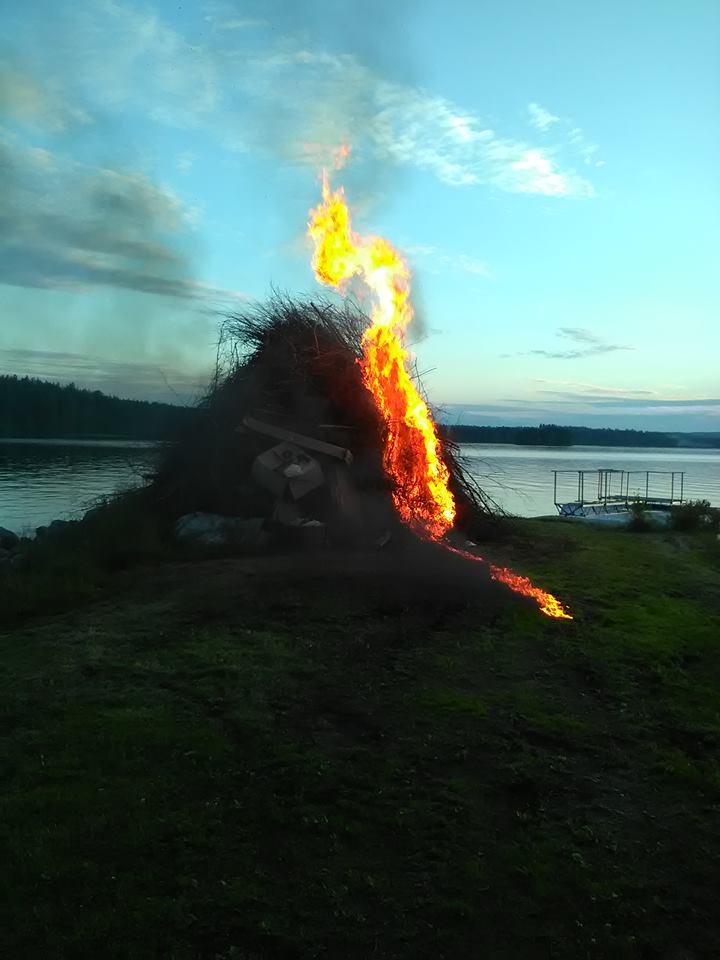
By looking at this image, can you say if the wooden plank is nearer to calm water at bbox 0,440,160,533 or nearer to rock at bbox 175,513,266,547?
rock at bbox 175,513,266,547

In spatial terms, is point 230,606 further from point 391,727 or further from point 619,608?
point 619,608

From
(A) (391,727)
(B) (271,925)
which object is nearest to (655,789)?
(A) (391,727)

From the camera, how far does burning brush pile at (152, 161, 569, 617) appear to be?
1346 centimetres

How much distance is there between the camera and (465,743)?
539cm

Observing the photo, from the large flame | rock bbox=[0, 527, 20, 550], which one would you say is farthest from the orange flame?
rock bbox=[0, 527, 20, 550]

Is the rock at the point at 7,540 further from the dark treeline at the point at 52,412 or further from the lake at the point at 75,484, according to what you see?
the dark treeline at the point at 52,412

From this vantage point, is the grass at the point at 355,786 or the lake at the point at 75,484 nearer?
the grass at the point at 355,786

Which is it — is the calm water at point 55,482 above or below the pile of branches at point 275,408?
below

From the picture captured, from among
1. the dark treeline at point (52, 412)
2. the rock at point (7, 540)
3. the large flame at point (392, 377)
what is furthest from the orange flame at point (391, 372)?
the dark treeline at point (52, 412)

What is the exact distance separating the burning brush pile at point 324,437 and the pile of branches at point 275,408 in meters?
0.02

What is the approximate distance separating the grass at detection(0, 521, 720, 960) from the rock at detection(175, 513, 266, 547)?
13.0ft

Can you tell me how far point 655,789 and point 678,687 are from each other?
223 cm

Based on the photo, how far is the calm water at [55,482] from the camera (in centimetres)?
1911

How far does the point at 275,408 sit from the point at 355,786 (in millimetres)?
10849
